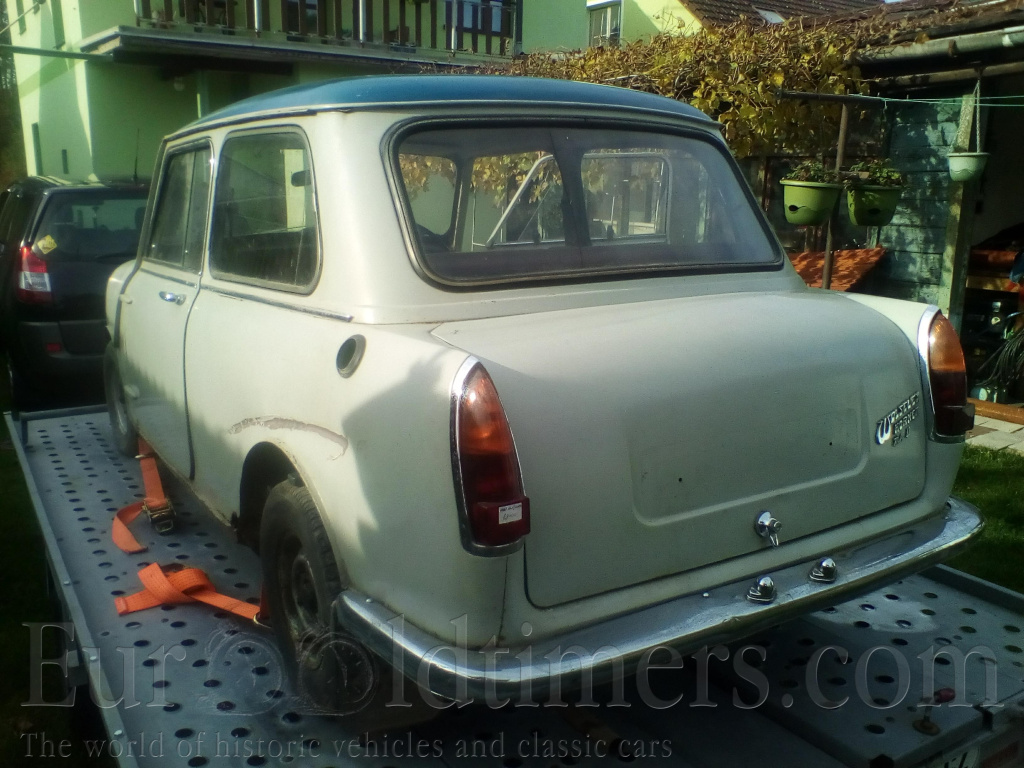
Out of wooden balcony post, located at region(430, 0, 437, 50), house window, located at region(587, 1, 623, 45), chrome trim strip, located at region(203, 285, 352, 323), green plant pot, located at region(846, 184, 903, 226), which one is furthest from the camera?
house window, located at region(587, 1, 623, 45)

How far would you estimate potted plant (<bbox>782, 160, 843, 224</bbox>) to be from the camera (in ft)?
20.8

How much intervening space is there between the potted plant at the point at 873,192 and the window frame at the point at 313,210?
4.74 m

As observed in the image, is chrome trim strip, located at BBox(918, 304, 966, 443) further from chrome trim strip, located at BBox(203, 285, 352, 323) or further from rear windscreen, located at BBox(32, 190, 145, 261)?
rear windscreen, located at BBox(32, 190, 145, 261)

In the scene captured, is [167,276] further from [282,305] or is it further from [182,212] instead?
[282,305]

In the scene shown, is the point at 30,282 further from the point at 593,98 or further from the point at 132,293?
the point at 593,98

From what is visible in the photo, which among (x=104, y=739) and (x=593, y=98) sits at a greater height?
(x=593, y=98)

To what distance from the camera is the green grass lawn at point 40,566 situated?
3.09 m

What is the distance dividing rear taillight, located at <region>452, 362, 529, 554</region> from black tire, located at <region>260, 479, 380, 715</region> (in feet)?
1.78

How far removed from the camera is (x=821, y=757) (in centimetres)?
207

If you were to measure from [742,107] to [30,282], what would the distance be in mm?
5175

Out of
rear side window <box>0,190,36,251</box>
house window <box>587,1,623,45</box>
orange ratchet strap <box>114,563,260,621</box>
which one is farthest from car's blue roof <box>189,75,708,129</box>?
house window <box>587,1,623,45</box>

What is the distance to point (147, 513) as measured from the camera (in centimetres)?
344

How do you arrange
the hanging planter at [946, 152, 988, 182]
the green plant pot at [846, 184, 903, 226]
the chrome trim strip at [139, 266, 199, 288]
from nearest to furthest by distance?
the chrome trim strip at [139, 266, 199, 288] < the hanging planter at [946, 152, 988, 182] < the green plant pot at [846, 184, 903, 226]

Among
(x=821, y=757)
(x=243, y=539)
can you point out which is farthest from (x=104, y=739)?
(x=821, y=757)
